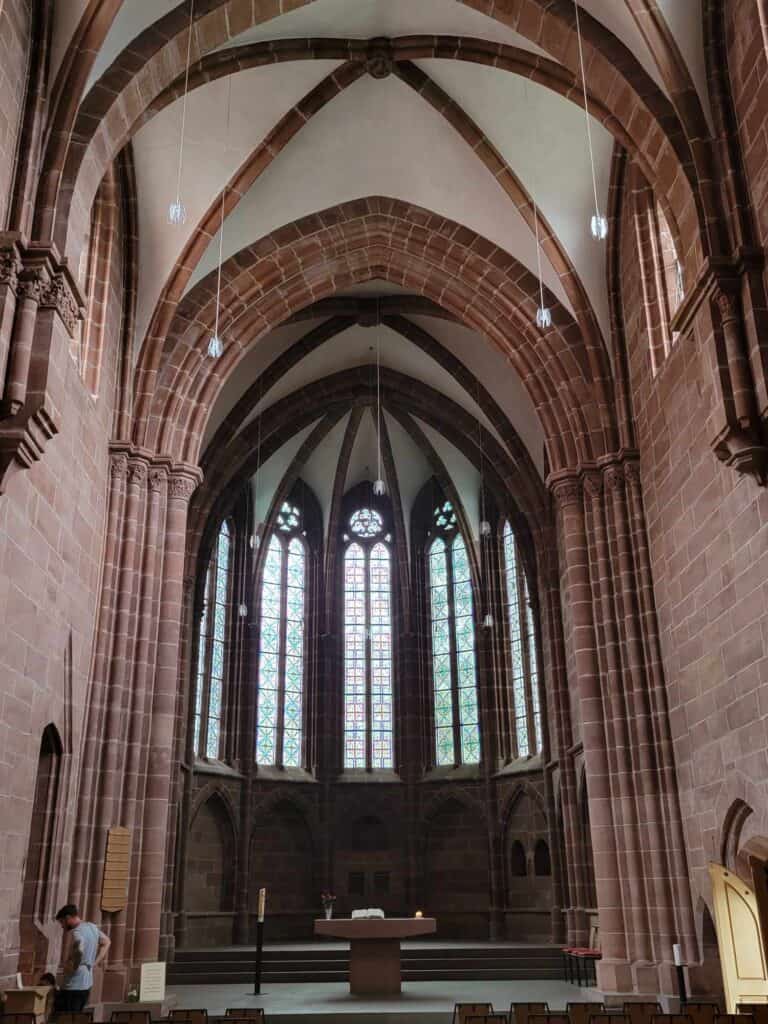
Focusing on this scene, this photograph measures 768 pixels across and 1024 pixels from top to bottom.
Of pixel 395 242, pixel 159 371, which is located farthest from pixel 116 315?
pixel 395 242

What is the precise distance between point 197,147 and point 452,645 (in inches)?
566

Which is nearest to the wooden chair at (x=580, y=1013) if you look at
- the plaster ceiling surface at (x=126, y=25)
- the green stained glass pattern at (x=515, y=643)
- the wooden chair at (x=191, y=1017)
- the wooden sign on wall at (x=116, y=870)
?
the wooden chair at (x=191, y=1017)

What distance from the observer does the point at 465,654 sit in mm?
24734

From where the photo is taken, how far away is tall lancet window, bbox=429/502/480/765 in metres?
24.1

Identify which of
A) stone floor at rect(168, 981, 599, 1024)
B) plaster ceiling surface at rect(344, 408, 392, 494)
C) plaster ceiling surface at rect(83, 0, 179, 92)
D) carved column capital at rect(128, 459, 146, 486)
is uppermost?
plaster ceiling surface at rect(344, 408, 392, 494)

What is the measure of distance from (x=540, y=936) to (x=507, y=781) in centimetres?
334

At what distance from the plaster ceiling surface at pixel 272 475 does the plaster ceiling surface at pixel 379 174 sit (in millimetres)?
8747

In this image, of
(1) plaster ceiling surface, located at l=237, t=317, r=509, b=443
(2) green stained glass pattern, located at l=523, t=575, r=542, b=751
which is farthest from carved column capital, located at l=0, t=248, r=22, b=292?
(2) green stained glass pattern, located at l=523, t=575, r=542, b=751

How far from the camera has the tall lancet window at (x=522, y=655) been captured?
893 inches

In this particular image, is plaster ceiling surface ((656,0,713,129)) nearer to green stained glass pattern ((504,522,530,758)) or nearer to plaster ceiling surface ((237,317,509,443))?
plaster ceiling surface ((237,317,509,443))

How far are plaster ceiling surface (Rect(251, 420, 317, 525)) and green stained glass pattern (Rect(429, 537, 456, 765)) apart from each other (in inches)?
175

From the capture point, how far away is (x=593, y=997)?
1330cm

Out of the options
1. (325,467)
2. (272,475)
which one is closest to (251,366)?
(272,475)

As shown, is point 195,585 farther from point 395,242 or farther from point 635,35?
point 635,35
